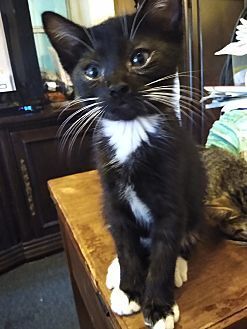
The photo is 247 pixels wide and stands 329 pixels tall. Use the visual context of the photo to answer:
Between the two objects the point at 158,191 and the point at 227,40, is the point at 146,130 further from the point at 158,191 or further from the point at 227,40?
the point at 227,40

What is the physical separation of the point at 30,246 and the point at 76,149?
0.50 m

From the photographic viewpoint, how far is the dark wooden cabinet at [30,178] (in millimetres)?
1317

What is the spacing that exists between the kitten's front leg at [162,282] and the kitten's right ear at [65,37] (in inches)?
12.2

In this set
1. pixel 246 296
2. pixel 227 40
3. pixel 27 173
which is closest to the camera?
pixel 246 296

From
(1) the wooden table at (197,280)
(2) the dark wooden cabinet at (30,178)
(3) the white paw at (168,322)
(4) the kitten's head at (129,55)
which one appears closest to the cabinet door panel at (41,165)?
(2) the dark wooden cabinet at (30,178)

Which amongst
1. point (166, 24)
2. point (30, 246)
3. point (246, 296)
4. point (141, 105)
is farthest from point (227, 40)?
point (30, 246)

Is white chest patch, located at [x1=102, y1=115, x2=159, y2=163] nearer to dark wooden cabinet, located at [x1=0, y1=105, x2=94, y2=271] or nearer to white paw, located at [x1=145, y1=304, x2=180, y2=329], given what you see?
white paw, located at [x1=145, y1=304, x2=180, y2=329]

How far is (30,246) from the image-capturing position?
145 cm

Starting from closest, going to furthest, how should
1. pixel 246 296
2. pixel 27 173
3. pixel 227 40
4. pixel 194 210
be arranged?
pixel 246 296
pixel 194 210
pixel 227 40
pixel 27 173

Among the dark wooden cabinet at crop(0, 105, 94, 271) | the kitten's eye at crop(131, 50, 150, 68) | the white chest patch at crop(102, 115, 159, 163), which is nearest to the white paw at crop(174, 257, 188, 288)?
the white chest patch at crop(102, 115, 159, 163)

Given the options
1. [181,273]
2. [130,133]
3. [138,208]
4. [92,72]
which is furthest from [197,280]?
[92,72]

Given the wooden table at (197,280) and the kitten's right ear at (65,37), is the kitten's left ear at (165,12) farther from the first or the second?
the wooden table at (197,280)

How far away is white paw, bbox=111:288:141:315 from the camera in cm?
39

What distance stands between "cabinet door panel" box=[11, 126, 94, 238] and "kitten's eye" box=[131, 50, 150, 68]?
Result: 36.2 inches
